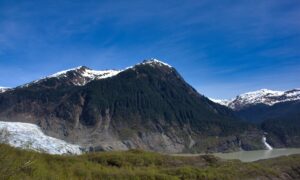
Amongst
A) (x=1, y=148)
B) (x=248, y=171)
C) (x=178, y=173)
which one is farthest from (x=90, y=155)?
(x=1, y=148)

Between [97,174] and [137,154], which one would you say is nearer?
[97,174]

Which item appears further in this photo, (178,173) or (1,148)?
(178,173)

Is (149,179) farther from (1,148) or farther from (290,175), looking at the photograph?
(1,148)

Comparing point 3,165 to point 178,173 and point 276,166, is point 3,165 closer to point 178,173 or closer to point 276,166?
point 178,173

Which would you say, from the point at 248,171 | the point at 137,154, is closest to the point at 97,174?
the point at 137,154

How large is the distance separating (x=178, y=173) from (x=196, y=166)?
22752mm

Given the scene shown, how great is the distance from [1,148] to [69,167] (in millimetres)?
108050

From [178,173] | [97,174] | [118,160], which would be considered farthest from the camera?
[118,160]

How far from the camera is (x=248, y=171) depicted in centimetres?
17600

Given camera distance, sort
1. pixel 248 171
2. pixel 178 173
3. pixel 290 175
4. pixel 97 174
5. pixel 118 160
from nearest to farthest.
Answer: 1. pixel 97 174
2. pixel 178 173
3. pixel 118 160
4. pixel 248 171
5. pixel 290 175

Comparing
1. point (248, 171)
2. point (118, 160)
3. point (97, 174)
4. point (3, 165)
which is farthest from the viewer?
point (248, 171)

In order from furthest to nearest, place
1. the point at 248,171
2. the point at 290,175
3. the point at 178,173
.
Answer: the point at 290,175 < the point at 248,171 < the point at 178,173

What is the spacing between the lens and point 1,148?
24156 mm

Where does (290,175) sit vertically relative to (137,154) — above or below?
below
